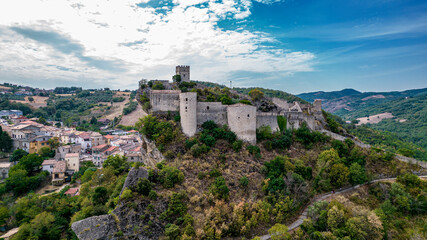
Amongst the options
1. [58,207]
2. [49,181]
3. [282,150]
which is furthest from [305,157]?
[49,181]

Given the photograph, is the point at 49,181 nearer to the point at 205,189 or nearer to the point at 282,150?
the point at 205,189

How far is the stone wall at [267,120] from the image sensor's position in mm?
31016

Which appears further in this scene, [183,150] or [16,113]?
[16,113]

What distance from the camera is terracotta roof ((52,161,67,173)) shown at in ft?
128

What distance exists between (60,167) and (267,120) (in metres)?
39.6

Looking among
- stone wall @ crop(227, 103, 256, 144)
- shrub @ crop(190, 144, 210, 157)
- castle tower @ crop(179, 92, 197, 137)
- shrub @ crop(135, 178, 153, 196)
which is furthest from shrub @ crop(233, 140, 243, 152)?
shrub @ crop(135, 178, 153, 196)

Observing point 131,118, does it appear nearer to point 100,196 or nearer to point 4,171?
point 4,171

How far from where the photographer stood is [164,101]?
2986 centimetres

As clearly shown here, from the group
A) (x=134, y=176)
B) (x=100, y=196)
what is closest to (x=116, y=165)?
(x=100, y=196)

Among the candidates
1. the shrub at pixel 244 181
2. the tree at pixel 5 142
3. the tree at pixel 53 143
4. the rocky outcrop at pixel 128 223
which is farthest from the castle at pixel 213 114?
the tree at pixel 5 142

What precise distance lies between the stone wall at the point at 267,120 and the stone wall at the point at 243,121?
2.04 meters

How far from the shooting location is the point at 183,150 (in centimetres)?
2658

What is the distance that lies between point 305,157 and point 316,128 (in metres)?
7.31

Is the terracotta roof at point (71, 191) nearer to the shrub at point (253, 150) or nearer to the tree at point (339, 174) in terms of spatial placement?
the shrub at point (253, 150)
